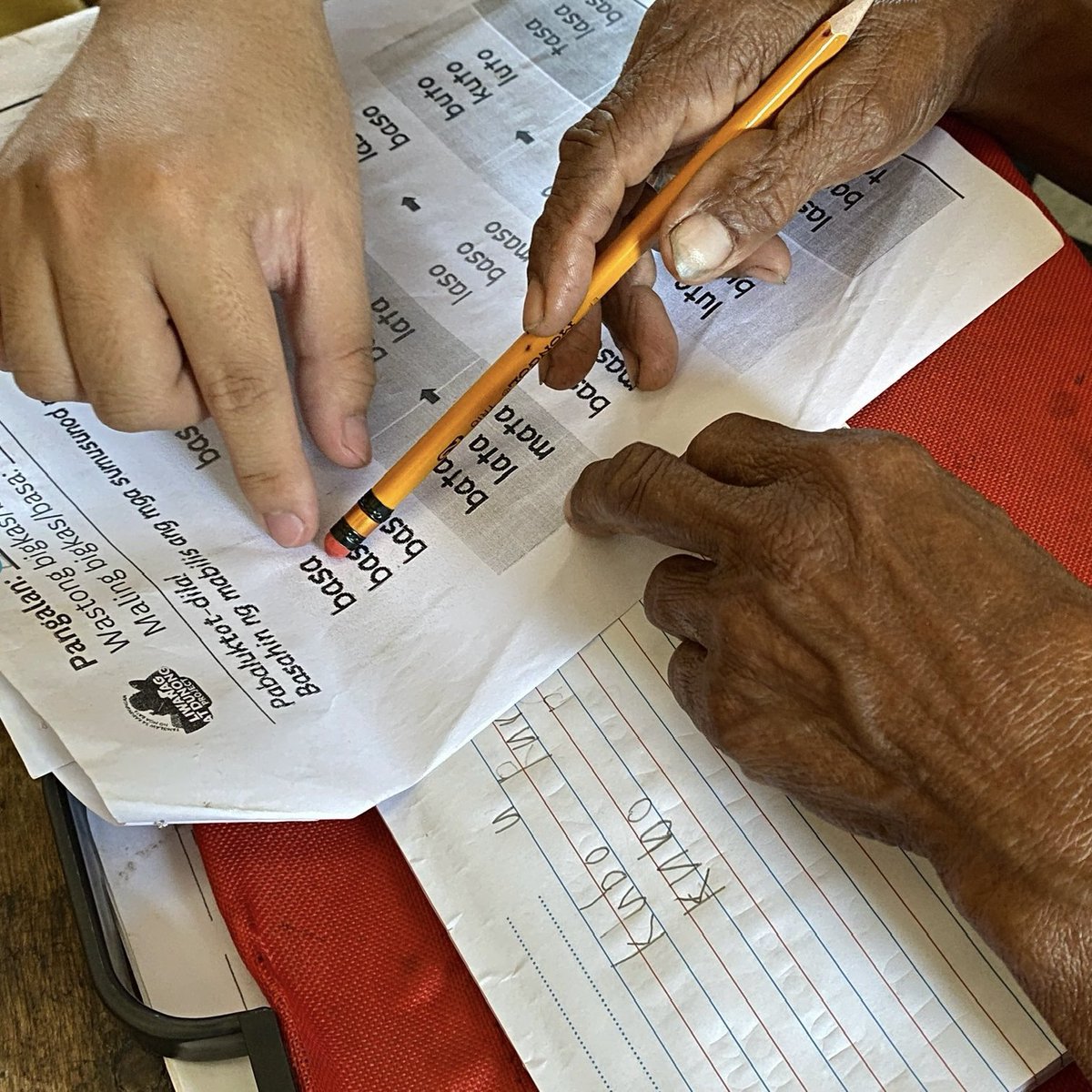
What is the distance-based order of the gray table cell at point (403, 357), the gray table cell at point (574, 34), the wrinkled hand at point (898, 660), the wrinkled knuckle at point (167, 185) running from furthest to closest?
the gray table cell at point (574, 34) → the gray table cell at point (403, 357) → the wrinkled knuckle at point (167, 185) → the wrinkled hand at point (898, 660)

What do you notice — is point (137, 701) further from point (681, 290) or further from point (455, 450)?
point (681, 290)

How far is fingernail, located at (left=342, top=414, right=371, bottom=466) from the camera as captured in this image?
0.57 m

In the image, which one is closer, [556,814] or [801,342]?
[556,814]

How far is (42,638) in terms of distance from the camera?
51cm

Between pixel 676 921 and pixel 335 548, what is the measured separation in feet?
0.85

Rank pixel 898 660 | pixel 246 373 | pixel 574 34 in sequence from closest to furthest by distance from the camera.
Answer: pixel 898 660
pixel 246 373
pixel 574 34

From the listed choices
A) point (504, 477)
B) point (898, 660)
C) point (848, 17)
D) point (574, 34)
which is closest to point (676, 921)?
point (898, 660)

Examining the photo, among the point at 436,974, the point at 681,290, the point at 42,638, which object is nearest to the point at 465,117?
the point at 681,290

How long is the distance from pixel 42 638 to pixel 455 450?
0.78 feet

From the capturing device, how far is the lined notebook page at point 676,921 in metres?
0.42

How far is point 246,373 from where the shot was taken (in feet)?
1.71

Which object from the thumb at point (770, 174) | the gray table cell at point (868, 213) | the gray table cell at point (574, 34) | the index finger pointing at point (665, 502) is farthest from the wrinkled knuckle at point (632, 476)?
the gray table cell at point (574, 34)

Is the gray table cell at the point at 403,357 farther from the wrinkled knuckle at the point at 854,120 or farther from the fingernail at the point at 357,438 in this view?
the wrinkled knuckle at the point at 854,120

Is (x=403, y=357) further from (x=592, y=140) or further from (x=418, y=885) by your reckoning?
(x=418, y=885)
